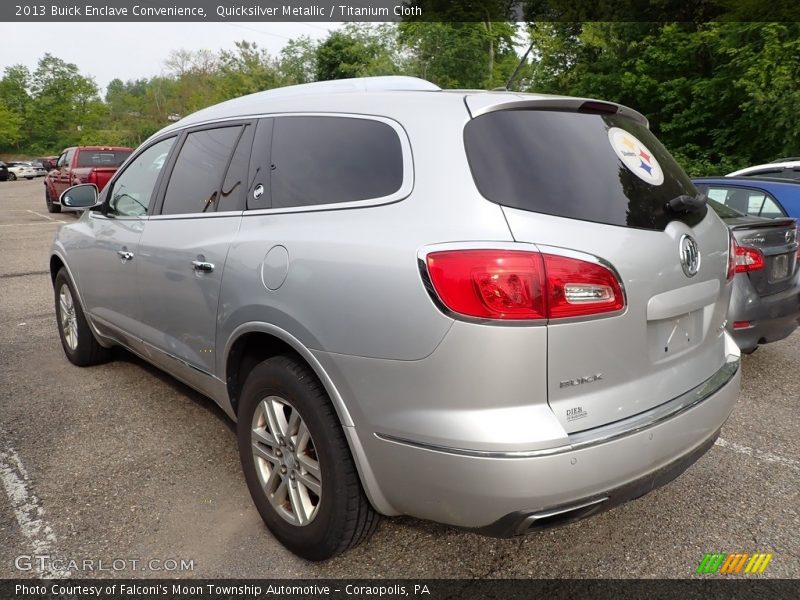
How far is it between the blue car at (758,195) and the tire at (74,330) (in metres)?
5.49

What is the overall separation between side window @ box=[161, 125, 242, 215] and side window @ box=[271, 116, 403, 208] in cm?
40

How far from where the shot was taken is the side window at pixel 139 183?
3.58m

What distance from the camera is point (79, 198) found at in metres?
4.39

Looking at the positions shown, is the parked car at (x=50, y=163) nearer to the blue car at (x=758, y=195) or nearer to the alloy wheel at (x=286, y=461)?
the blue car at (x=758, y=195)

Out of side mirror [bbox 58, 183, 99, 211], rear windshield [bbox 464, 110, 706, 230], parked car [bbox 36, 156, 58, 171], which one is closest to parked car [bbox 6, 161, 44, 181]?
parked car [bbox 36, 156, 58, 171]

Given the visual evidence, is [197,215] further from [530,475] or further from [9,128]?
[9,128]

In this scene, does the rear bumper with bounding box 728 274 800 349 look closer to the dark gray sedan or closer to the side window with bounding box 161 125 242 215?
the dark gray sedan

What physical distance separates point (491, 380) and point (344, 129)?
120 cm

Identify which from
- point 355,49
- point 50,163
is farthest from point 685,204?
point 355,49

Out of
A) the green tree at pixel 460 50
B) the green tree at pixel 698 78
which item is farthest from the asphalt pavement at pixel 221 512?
the green tree at pixel 460 50

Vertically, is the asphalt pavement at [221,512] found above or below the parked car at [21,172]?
below

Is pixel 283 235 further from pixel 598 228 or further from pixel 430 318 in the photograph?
pixel 598 228

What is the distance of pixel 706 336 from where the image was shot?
2377 mm

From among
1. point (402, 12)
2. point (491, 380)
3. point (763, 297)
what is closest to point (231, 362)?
point (491, 380)
